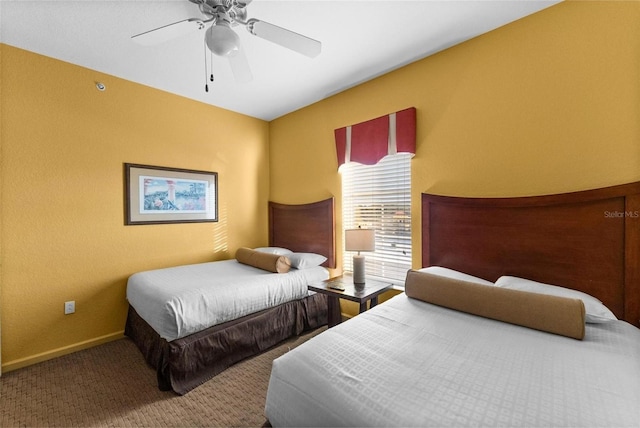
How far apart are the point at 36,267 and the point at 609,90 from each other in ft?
14.5

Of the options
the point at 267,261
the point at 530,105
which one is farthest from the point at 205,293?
the point at 530,105

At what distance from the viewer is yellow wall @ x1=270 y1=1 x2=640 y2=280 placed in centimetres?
159

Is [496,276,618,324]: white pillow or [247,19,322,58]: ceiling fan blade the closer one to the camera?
[496,276,618,324]: white pillow

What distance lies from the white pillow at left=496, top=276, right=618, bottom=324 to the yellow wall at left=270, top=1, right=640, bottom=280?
0.65 m

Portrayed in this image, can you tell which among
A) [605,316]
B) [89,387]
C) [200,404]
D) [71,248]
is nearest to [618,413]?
[605,316]

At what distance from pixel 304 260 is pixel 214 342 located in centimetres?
115

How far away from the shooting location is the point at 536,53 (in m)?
1.85

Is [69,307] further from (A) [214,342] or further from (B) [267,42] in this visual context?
(B) [267,42]

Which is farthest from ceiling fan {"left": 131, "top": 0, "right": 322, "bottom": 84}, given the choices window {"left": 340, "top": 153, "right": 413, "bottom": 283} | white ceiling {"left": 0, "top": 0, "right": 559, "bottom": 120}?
window {"left": 340, "top": 153, "right": 413, "bottom": 283}

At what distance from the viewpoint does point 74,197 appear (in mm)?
2451

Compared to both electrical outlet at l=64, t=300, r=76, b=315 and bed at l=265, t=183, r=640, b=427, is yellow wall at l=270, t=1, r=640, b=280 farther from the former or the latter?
electrical outlet at l=64, t=300, r=76, b=315

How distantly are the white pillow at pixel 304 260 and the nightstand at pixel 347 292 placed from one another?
408mm

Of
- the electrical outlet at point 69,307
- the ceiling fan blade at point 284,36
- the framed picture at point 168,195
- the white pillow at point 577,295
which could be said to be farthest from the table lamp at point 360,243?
the electrical outlet at point 69,307

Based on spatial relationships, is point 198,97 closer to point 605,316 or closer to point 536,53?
point 536,53
